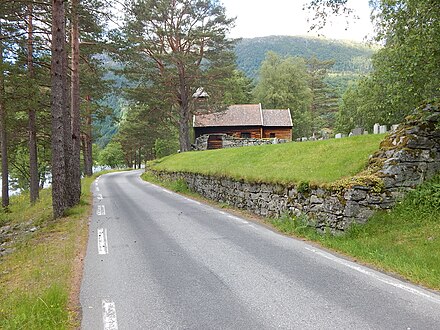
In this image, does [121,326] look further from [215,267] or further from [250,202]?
[250,202]

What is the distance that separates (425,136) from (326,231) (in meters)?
3.45

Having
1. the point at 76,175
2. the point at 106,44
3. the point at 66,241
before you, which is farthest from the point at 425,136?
the point at 106,44

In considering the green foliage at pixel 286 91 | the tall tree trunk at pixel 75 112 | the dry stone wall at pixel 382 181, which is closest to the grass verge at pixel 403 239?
the dry stone wall at pixel 382 181

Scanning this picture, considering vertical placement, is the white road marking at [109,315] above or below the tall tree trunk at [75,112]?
below

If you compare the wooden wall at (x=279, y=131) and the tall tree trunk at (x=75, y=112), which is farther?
the wooden wall at (x=279, y=131)

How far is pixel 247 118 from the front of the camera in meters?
42.0

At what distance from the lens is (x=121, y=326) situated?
419cm

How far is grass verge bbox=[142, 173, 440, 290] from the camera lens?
6.00 m

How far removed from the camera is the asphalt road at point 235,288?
14.1ft

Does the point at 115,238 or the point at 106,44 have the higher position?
the point at 106,44

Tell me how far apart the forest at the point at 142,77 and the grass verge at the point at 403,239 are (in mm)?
2654

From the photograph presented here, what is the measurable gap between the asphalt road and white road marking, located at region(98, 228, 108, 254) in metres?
0.03

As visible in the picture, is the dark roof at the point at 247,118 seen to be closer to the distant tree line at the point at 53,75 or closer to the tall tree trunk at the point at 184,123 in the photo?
the tall tree trunk at the point at 184,123

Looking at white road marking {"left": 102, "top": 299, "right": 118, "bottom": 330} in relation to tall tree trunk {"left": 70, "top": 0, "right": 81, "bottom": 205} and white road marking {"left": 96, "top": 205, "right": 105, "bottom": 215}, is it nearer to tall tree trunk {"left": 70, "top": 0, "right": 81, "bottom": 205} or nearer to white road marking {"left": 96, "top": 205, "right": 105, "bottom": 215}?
white road marking {"left": 96, "top": 205, "right": 105, "bottom": 215}
